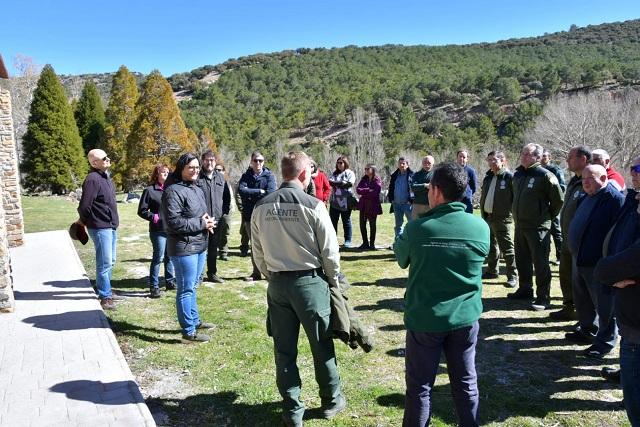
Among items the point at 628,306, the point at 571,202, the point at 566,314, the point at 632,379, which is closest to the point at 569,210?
the point at 571,202

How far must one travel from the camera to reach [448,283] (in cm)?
260

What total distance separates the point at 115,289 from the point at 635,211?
6.63 m

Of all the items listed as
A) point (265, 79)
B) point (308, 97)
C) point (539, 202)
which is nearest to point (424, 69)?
point (308, 97)

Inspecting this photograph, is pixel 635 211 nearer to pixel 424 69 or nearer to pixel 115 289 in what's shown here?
pixel 115 289

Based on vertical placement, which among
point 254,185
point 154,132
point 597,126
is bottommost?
point 254,185

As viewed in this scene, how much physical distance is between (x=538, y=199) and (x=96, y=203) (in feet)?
18.2

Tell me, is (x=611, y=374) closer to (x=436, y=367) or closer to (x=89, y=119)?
(x=436, y=367)

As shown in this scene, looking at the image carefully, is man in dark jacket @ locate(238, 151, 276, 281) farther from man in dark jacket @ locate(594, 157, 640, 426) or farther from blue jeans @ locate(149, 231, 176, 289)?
man in dark jacket @ locate(594, 157, 640, 426)

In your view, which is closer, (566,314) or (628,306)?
(628,306)

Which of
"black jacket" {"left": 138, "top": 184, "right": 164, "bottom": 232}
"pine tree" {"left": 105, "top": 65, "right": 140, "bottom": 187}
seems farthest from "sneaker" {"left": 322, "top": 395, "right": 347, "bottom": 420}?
"pine tree" {"left": 105, "top": 65, "right": 140, "bottom": 187}

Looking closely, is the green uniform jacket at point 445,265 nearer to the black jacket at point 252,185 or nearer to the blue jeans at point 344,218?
the black jacket at point 252,185

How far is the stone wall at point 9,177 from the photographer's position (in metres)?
9.89

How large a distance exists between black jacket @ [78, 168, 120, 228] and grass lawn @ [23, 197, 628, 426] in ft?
3.93

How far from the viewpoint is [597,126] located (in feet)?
110
